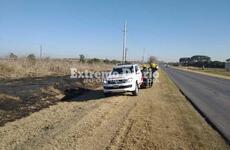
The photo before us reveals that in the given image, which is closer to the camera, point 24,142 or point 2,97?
point 24,142

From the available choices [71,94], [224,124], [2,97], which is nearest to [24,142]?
[224,124]

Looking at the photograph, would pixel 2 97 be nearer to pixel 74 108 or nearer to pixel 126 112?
pixel 74 108

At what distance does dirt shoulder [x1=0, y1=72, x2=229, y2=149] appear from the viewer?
7.35 meters

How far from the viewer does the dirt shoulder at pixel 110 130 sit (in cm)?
735

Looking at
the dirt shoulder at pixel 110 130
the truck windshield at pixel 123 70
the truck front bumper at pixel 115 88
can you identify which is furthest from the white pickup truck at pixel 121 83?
the dirt shoulder at pixel 110 130

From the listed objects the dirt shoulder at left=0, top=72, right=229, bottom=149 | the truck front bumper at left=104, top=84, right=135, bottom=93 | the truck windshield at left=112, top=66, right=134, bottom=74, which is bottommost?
the dirt shoulder at left=0, top=72, right=229, bottom=149

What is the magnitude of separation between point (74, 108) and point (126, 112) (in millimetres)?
2354

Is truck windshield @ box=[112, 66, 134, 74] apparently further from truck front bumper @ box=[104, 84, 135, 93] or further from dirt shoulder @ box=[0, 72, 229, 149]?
dirt shoulder @ box=[0, 72, 229, 149]

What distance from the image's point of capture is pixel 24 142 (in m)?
7.46

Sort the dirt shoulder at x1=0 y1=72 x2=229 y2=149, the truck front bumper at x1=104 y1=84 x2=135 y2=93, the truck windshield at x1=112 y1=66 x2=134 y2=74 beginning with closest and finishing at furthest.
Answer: the dirt shoulder at x1=0 y1=72 x2=229 y2=149, the truck front bumper at x1=104 y1=84 x2=135 y2=93, the truck windshield at x1=112 y1=66 x2=134 y2=74

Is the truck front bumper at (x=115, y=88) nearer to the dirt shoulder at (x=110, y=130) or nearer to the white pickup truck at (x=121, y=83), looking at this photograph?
the white pickup truck at (x=121, y=83)

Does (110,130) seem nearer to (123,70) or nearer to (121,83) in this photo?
(121,83)

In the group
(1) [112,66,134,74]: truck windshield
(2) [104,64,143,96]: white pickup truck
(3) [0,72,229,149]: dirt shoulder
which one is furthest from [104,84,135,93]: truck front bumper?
(3) [0,72,229,149]: dirt shoulder

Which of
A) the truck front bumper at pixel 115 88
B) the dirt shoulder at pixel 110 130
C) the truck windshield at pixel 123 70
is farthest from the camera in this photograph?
the truck windshield at pixel 123 70
